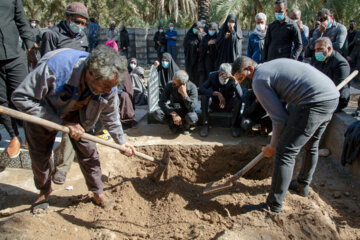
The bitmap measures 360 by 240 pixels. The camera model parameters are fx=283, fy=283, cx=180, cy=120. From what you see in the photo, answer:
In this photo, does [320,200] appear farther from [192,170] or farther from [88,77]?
[88,77]

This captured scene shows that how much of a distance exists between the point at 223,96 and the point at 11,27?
11.0ft

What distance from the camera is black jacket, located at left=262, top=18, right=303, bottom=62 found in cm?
488

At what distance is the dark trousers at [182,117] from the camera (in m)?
4.76

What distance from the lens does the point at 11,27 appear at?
3.45m

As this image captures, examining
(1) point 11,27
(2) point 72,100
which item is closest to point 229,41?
(1) point 11,27

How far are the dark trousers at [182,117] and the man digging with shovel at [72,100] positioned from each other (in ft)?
6.38

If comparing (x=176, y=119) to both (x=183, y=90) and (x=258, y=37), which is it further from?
(x=258, y=37)

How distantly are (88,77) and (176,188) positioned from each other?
179cm

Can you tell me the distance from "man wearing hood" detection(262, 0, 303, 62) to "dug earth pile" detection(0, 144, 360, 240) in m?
1.96

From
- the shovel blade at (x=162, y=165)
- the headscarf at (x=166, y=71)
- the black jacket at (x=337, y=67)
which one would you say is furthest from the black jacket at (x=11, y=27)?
the black jacket at (x=337, y=67)

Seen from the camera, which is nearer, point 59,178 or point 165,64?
point 59,178

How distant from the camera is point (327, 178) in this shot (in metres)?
3.83

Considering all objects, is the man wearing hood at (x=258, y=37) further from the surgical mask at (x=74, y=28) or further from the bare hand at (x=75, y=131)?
the bare hand at (x=75, y=131)

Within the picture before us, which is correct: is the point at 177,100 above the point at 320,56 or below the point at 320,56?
below
